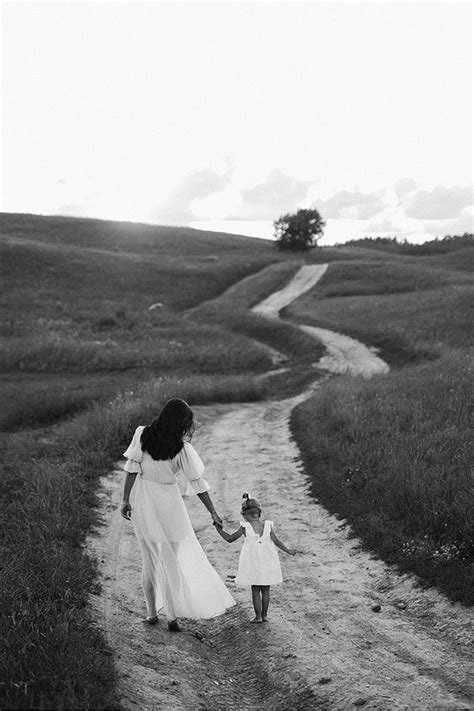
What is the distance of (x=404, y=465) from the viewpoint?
1155 centimetres

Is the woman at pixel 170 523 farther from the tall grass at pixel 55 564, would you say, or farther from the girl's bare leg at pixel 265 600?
the tall grass at pixel 55 564

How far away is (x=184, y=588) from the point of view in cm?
746

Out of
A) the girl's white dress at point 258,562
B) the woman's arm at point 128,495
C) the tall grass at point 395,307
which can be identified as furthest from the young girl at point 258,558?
the tall grass at point 395,307

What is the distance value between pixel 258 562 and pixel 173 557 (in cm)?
104

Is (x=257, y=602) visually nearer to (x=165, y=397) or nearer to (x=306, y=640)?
(x=306, y=640)

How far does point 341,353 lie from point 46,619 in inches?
989

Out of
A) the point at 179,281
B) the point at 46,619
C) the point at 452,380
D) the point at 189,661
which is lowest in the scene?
the point at 189,661

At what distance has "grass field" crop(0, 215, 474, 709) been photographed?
24.4ft

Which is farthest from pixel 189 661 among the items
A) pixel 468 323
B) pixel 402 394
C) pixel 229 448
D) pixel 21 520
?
pixel 468 323

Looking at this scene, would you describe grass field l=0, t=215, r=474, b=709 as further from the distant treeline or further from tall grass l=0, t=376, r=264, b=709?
the distant treeline

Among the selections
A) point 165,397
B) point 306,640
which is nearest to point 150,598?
point 306,640

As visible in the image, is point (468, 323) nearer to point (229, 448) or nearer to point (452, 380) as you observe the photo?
point (452, 380)

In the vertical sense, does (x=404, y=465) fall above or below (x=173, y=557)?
above

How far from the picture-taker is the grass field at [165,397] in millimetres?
7426
